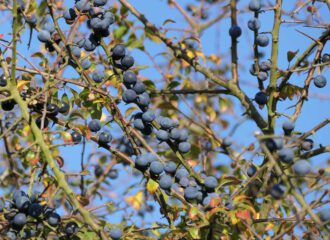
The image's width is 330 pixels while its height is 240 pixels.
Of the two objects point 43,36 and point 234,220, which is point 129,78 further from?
point 234,220

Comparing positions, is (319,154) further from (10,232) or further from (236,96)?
(10,232)

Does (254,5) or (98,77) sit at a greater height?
(254,5)

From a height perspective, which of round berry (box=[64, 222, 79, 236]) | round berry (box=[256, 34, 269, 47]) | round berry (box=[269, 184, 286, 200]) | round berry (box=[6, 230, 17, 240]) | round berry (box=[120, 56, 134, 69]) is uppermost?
round berry (box=[256, 34, 269, 47])

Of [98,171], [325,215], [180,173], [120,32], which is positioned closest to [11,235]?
[180,173]

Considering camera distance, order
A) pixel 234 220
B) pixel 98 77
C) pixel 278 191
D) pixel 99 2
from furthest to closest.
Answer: pixel 98 77
pixel 99 2
pixel 234 220
pixel 278 191

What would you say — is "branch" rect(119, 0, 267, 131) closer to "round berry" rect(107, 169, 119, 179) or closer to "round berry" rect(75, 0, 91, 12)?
"round berry" rect(75, 0, 91, 12)

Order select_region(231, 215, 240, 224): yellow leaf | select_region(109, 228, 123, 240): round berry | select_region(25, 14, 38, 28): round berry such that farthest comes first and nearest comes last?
select_region(25, 14, 38, 28): round berry → select_region(109, 228, 123, 240): round berry → select_region(231, 215, 240, 224): yellow leaf

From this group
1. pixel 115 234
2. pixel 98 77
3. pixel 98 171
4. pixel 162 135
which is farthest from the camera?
pixel 98 171

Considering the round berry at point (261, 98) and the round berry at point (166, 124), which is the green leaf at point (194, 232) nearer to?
the round berry at point (166, 124)

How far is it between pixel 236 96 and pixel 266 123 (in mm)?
230

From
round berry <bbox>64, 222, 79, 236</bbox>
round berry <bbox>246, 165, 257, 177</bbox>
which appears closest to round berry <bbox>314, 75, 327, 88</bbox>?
round berry <bbox>246, 165, 257, 177</bbox>

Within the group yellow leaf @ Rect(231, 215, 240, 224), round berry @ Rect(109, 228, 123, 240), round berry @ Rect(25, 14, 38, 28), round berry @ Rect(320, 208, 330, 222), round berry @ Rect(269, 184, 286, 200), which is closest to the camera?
round berry @ Rect(269, 184, 286, 200)

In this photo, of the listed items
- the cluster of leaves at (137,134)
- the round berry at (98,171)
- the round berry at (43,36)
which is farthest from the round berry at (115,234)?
the round berry at (98,171)

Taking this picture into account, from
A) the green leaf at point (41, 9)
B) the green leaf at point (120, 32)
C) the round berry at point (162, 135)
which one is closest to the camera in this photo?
the round berry at point (162, 135)
